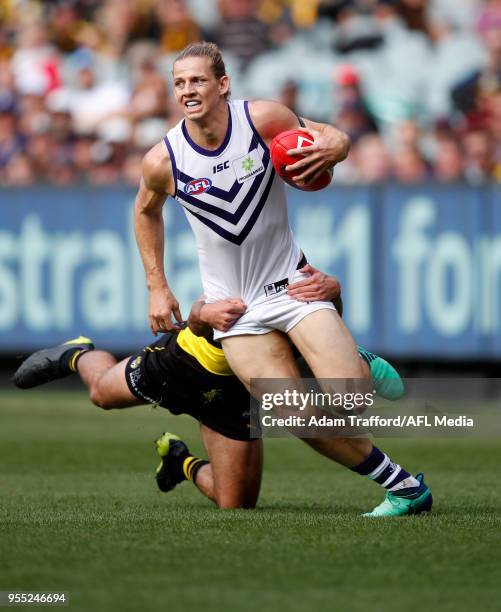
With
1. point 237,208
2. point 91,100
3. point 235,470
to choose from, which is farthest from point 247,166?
point 91,100

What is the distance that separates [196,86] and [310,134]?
2.15ft

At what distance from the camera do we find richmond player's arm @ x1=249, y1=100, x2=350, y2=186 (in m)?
6.82

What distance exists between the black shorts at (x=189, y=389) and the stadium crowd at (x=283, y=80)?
275 inches

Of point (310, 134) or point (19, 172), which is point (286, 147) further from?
point (19, 172)

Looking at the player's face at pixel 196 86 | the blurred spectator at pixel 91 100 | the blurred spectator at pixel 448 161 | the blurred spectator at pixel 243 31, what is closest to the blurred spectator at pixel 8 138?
the blurred spectator at pixel 91 100

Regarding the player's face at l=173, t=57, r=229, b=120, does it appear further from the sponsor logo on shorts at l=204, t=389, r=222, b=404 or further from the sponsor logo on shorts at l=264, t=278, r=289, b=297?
the sponsor logo on shorts at l=204, t=389, r=222, b=404

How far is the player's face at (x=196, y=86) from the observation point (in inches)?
276

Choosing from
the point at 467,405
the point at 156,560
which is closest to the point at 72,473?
the point at 156,560

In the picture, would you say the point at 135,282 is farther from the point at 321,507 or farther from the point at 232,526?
the point at 232,526

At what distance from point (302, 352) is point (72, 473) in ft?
10.0

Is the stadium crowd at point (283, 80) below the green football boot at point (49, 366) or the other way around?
the other way around

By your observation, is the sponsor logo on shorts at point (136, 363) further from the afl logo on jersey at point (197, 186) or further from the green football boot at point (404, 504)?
the green football boot at point (404, 504)

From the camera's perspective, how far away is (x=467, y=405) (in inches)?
538

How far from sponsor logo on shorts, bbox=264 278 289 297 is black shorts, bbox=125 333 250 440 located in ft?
2.44
